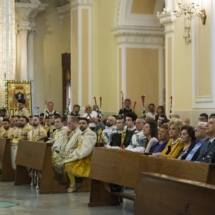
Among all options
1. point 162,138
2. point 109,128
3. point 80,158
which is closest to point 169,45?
point 109,128

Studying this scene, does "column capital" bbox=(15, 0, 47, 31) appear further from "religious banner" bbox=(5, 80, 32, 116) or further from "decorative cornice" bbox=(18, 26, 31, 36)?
"religious banner" bbox=(5, 80, 32, 116)

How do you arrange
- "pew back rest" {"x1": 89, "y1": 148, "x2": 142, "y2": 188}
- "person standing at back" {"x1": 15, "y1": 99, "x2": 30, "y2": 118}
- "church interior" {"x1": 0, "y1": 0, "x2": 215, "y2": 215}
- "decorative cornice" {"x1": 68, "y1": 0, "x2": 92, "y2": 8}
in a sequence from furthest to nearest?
"decorative cornice" {"x1": 68, "y1": 0, "x2": 92, "y2": 8} < "person standing at back" {"x1": 15, "y1": 99, "x2": 30, "y2": 118} < "church interior" {"x1": 0, "y1": 0, "x2": 215, "y2": 215} < "pew back rest" {"x1": 89, "y1": 148, "x2": 142, "y2": 188}

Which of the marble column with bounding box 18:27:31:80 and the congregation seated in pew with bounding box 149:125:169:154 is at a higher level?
the marble column with bounding box 18:27:31:80

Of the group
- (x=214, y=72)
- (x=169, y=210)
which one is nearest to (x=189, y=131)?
(x=169, y=210)

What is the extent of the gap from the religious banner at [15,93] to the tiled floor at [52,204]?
6.25 meters

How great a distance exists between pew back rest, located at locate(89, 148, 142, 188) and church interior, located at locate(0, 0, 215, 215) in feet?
0.08

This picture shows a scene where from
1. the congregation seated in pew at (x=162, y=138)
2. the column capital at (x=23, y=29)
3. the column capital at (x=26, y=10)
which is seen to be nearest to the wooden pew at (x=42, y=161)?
the congregation seated in pew at (x=162, y=138)

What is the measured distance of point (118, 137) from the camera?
10992mm

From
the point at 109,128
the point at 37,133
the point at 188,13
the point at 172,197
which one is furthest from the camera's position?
the point at 188,13

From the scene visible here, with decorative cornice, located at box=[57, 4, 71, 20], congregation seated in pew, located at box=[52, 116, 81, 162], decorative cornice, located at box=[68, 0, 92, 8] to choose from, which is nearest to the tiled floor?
congregation seated in pew, located at box=[52, 116, 81, 162]

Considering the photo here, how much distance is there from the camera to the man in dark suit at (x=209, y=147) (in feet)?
24.1

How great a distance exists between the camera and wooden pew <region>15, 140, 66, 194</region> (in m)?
10.6

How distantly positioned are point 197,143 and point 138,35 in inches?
410

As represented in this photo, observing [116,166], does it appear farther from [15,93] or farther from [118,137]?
[15,93]
